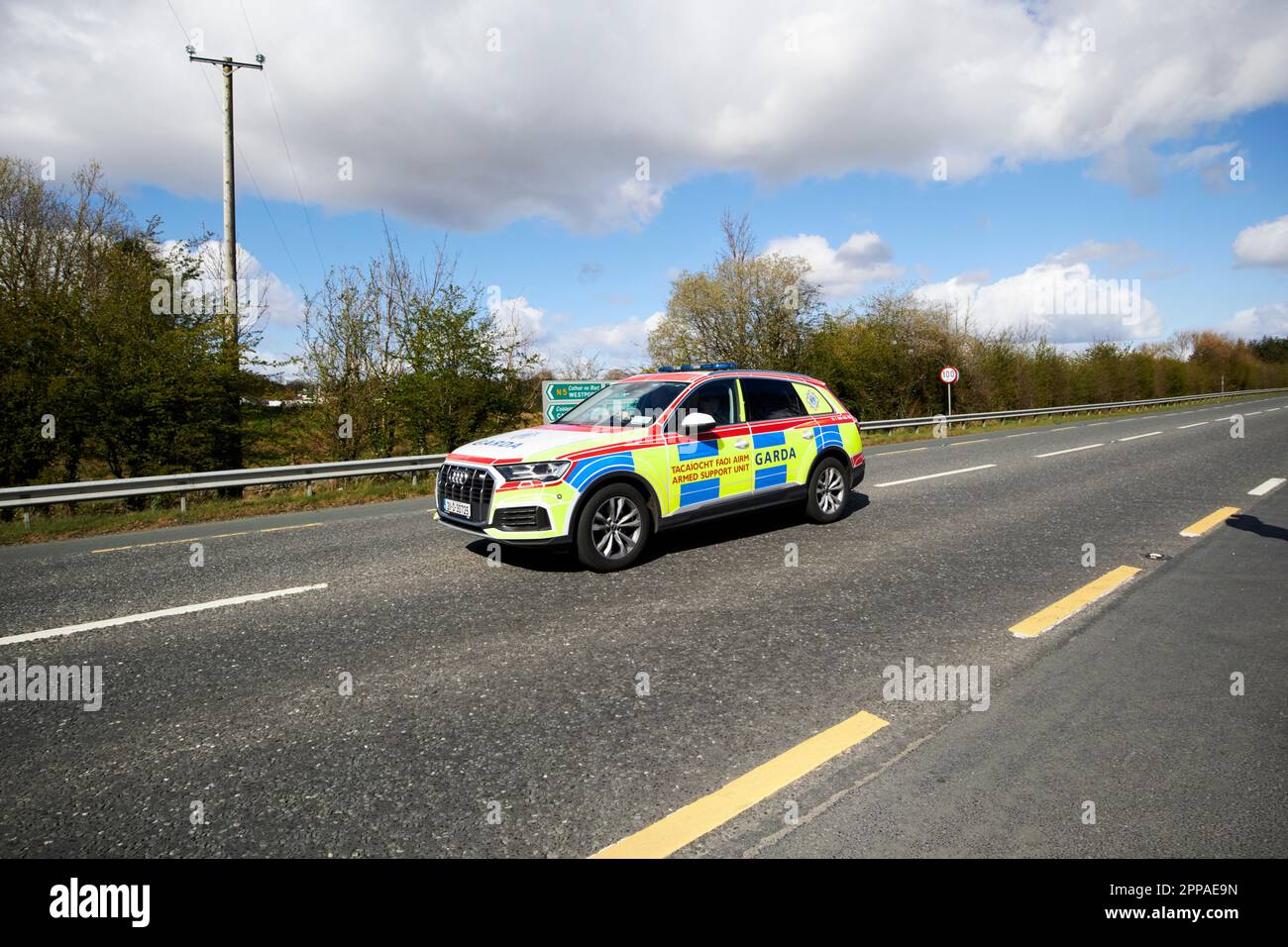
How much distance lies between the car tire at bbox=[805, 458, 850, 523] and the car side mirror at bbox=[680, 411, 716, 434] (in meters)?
1.81

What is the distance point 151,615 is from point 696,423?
15.2ft

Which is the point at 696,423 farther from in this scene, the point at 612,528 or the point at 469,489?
the point at 469,489

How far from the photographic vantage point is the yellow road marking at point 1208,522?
7281 mm

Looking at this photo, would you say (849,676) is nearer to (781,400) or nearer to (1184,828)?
(1184,828)

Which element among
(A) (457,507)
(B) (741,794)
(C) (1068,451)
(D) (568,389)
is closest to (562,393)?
(D) (568,389)

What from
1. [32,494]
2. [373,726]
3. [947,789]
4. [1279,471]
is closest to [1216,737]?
[947,789]

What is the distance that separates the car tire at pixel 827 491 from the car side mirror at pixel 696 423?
5.94 ft

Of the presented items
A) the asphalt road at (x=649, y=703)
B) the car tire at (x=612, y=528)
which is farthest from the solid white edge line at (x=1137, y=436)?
the car tire at (x=612, y=528)

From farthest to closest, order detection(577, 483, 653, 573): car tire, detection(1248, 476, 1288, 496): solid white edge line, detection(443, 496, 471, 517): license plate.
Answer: detection(1248, 476, 1288, 496): solid white edge line < detection(443, 496, 471, 517): license plate < detection(577, 483, 653, 573): car tire

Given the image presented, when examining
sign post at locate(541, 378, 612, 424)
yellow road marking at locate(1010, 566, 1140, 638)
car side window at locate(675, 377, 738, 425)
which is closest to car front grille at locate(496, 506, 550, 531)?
car side window at locate(675, 377, 738, 425)

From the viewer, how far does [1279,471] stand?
11875 mm

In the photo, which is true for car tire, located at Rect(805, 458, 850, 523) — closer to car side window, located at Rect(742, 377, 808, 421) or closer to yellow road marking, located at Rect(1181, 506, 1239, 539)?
car side window, located at Rect(742, 377, 808, 421)

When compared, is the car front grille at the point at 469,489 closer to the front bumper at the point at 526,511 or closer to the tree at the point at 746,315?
the front bumper at the point at 526,511

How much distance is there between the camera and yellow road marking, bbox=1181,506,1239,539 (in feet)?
23.9
